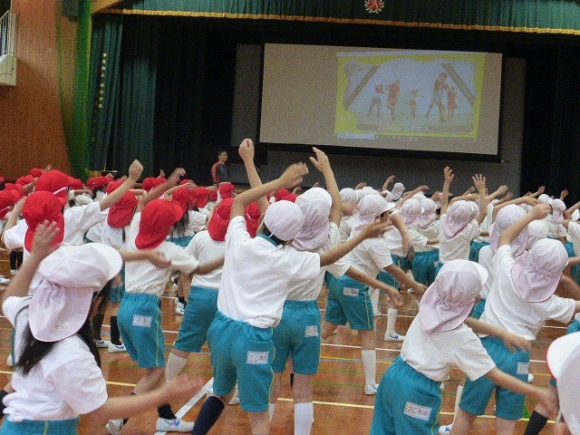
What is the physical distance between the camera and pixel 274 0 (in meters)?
18.1

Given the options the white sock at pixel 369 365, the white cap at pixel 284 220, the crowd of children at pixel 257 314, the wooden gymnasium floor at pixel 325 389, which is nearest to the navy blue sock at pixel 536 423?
the crowd of children at pixel 257 314

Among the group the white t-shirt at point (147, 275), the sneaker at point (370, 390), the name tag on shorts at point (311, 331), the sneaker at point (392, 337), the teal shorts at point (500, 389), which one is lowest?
the sneaker at point (370, 390)

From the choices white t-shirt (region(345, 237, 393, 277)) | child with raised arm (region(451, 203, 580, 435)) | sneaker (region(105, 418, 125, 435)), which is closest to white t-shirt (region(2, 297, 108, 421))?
sneaker (region(105, 418, 125, 435))

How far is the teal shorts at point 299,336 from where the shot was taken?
4.92m

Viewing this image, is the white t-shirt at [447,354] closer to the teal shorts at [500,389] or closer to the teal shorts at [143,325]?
the teal shorts at [500,389]

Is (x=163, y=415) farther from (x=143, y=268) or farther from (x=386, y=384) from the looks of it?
(x=386, y=384)

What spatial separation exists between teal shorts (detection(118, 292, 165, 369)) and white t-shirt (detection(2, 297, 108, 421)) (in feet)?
7.32

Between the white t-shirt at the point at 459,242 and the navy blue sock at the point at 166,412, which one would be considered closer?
the navy blue sock at the point at 166,412

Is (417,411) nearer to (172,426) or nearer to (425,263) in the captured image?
(172,426)

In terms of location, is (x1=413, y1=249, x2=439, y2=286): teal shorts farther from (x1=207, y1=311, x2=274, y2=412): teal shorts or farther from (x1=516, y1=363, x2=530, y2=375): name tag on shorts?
(x1=207, y1=311, x2=274, y2=412): teal shorts

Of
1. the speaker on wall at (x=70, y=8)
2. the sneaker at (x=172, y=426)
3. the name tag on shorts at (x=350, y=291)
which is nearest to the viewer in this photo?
the sneaker at (x=172, y=426)

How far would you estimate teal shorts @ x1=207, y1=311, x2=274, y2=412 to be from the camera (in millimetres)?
4105

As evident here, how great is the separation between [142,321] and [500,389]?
229 centimetres

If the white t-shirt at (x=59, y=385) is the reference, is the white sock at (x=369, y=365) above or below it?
below
